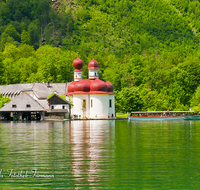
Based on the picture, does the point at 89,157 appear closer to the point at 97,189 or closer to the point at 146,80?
the point at 97,189

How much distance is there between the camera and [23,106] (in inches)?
3642

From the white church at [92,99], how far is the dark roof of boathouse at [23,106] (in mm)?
9088

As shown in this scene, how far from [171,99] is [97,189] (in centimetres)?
9596

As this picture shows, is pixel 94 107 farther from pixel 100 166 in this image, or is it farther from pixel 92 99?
pixel 100 166

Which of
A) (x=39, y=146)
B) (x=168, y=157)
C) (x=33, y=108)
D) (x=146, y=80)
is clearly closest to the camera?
(x=168, y=157)

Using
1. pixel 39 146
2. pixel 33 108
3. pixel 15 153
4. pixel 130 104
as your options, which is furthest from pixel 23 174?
pixel 130 104

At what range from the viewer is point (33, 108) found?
92438 mm

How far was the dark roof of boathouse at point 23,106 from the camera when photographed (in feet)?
301

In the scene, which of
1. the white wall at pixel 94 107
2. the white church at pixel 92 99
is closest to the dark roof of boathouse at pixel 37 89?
the white church at pixel 92 99

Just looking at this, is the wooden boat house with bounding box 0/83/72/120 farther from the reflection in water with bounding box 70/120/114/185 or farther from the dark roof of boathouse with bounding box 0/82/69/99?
the reflection in water with bounding box 70/120/114/185

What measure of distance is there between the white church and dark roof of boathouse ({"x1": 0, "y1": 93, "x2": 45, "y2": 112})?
9088mm

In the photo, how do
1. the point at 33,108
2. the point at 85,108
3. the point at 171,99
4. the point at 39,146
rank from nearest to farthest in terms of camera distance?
the point at 39,146
the point at 33,108
the point at 85,108
the point at 171,99

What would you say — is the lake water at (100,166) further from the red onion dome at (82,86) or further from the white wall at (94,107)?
the red onion dome at (82,86)

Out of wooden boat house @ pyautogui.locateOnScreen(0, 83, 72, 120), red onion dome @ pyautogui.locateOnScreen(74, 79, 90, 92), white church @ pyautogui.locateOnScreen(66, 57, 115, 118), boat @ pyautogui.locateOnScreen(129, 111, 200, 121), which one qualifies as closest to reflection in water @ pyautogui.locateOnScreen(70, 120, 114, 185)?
boat @ pyautogui.locateOnScreen(129, 111, 200, 121)
